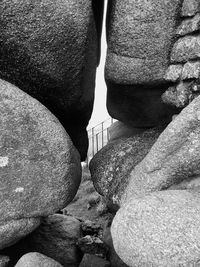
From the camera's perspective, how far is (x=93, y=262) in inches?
107

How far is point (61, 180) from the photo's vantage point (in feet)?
7.48

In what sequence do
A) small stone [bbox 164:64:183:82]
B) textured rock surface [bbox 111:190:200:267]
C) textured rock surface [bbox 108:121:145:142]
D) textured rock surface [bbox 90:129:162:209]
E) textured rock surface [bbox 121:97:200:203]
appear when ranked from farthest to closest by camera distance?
textured rock surface [bbox 108:121:145:142] < textured rock surface [bbox 90:129:162:209] < small stone [bbox 164:64:183:82] < textured rock surface [bbox 121:97:200:203] < textured rock surface [bbox 111:190:200:267]

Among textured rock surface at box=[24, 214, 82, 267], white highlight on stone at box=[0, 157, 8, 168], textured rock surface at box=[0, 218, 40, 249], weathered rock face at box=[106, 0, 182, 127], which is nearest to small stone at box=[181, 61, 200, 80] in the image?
weathered rock face at box=[106, 0, 182, 127]

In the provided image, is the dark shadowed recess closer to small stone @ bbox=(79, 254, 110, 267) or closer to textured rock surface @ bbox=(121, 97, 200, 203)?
textured rock surface @ bbox=(121, 97, 200, 203)

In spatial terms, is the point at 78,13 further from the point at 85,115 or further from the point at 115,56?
the point at 85,115

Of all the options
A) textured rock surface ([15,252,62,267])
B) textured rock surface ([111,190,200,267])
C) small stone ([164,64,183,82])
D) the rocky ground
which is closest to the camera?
textured rock surface ([111,190,200,267])

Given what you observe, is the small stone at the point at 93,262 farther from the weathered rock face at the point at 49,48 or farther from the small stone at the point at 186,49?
the small stone at the point at 186,49

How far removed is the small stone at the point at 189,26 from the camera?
217 cm

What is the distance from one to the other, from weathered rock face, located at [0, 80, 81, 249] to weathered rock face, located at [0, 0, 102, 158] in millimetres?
206

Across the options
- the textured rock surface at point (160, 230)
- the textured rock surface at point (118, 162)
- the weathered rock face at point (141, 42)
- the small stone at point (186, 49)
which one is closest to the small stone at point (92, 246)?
the textured rock surface at point (118, 162)

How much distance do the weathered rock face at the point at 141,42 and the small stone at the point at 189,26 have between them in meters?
0.05

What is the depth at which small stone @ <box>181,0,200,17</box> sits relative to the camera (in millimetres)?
2188

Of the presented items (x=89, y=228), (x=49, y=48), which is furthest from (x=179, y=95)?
(x=89, y=228)

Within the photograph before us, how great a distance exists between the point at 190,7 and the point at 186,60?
30 cm
